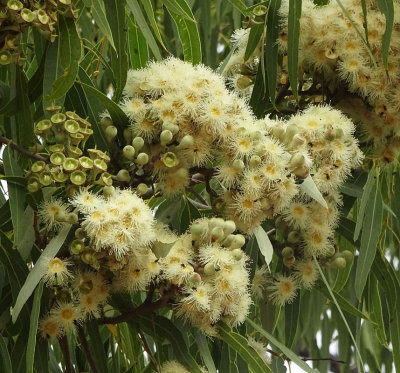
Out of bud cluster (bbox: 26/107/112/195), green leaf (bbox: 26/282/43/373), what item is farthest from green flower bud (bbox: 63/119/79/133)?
green leaf (bbox: 26/282/43/373)

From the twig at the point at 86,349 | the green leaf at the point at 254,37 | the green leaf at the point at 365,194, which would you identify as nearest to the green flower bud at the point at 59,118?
the twig at the point at 86,349

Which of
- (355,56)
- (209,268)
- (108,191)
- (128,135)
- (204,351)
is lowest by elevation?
(204,351)

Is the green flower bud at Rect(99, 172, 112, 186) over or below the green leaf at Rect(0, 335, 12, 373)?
over

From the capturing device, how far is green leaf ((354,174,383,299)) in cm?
201

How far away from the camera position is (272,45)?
1980 millimetres

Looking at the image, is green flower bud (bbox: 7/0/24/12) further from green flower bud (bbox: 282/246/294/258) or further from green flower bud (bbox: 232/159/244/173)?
green flower bud (bbox: 282/246/294/258)

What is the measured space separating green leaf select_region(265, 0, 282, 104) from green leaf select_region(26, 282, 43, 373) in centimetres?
59

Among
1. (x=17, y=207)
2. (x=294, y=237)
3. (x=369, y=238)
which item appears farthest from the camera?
(x=369, y=238)

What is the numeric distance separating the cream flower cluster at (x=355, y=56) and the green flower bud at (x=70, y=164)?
0.55m

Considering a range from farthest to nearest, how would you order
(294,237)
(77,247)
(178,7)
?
(294,237) < (178,7) < (77,247)

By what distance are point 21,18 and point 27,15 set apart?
1 cm

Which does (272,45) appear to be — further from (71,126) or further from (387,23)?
(71,126)

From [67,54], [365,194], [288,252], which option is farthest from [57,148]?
[365,194]

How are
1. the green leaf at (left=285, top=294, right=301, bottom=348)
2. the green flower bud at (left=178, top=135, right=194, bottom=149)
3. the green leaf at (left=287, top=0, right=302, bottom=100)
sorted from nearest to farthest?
1. the green flower bud at (left=178, top=135, right=194, bottom=149)
2. the green leaf at (left=287, top=0, right=302, bottom=100)
3. the green leaf at (left=285, top=294, right=301, bottom=348)
